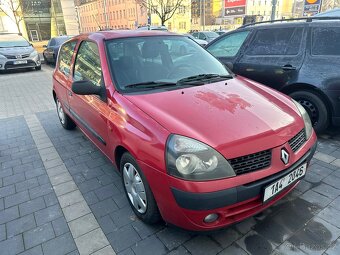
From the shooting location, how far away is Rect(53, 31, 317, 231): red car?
1894mm

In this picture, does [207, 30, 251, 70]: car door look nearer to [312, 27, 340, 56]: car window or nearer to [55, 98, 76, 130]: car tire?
[312, 27, 340, 56]: car window

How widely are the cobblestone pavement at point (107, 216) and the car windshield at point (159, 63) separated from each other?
1.27m

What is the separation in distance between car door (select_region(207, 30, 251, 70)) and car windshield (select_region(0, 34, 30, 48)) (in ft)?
34.7

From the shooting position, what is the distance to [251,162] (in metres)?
1.95

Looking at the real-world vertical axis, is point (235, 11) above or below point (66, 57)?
above

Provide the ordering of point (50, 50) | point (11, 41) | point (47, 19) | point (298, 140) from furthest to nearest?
1. point (47, 19)
2. point (50, 50)
3. point (11, 41)
4. point (298, 140)

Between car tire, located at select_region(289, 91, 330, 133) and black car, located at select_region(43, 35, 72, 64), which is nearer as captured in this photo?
car tire, located at select_region(289, 91, 330, 133)

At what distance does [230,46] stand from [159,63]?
260 centimetres

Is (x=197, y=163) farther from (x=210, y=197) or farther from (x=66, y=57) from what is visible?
(x=66, y=57)

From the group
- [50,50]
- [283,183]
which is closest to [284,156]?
[283,183]

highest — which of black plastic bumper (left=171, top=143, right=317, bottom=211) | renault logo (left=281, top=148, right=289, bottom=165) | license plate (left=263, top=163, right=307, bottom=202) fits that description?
renault logo (left=281, top=148, right=289, bottom=165)

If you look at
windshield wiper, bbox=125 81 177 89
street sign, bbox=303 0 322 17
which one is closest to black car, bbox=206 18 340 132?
windshield wiper, bbox=125 81 177 89

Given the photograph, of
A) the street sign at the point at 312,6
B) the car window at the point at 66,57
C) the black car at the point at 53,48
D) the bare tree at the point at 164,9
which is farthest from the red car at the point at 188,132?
the bare tree at the point at 164,9

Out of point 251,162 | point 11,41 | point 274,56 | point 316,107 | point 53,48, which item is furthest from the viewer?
point 53,48
